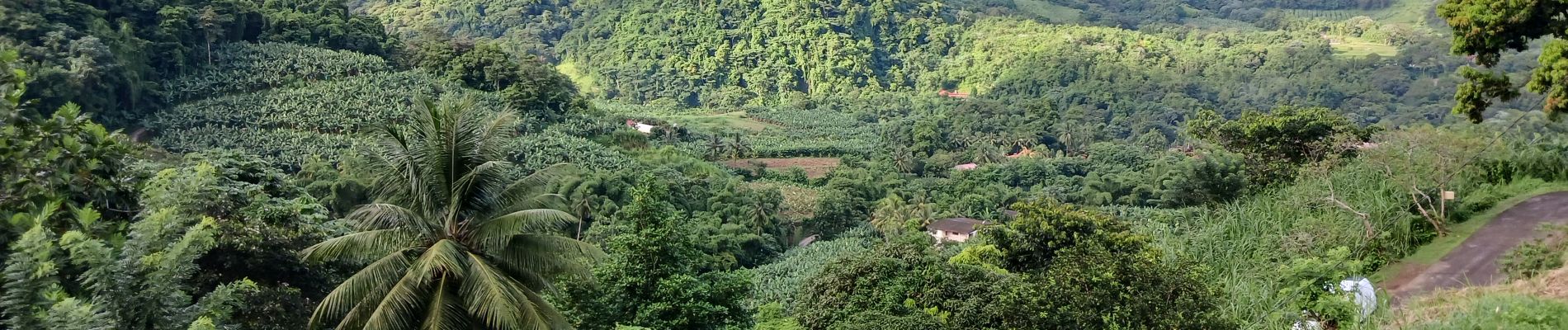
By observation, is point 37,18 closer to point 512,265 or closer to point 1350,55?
point 512,265

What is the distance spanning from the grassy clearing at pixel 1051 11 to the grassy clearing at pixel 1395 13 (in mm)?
25583

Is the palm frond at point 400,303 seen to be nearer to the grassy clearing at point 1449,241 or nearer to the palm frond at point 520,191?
the palm frond at point 520,191

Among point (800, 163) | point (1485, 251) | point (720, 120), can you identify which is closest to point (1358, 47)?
point (720, 120)

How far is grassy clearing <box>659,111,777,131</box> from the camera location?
A: 6356 centimetres

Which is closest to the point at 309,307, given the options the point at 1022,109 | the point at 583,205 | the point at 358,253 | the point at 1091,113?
the point at 358,253

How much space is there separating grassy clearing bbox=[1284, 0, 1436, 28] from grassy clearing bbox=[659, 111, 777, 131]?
2375 inches

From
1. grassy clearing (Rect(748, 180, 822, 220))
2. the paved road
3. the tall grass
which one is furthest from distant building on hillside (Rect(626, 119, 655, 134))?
the paved road

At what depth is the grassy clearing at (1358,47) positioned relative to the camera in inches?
3024

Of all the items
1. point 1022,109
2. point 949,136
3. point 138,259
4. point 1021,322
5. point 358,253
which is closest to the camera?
point 138,259

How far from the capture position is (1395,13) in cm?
10188

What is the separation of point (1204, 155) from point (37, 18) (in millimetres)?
30427

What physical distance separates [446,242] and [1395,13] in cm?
11365

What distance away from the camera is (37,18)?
29.2m

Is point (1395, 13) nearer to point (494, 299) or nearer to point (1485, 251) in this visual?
point (1485, 251)
